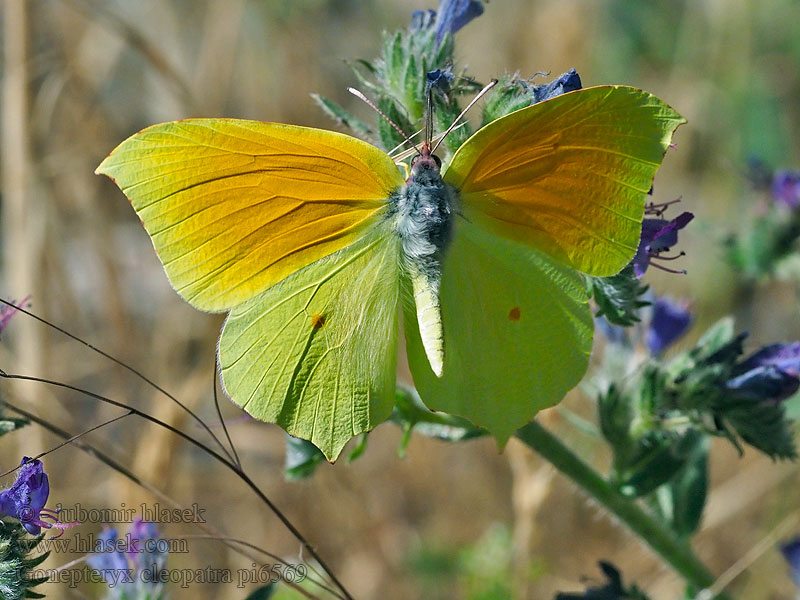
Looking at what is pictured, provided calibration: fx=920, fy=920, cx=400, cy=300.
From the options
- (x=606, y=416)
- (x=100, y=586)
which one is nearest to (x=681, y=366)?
(x=606, y=416)

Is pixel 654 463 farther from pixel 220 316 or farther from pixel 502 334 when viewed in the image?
pixel 220 316

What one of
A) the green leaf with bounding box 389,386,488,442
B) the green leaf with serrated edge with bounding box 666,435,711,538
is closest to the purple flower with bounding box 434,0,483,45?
the green leaf with bounding box 389,386,488,442

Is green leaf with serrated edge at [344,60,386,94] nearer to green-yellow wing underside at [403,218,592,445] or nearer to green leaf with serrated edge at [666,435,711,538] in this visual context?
green-yellow wing underside at [403,218,592,445]

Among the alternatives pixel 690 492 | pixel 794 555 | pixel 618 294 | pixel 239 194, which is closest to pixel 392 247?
pixel 239 194

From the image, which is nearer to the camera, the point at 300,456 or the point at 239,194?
the point at 239,194

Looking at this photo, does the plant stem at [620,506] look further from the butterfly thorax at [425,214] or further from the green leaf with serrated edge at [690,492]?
the butterfly thorax at [425,214]

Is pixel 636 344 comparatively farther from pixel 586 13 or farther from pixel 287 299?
pixel 586 13
